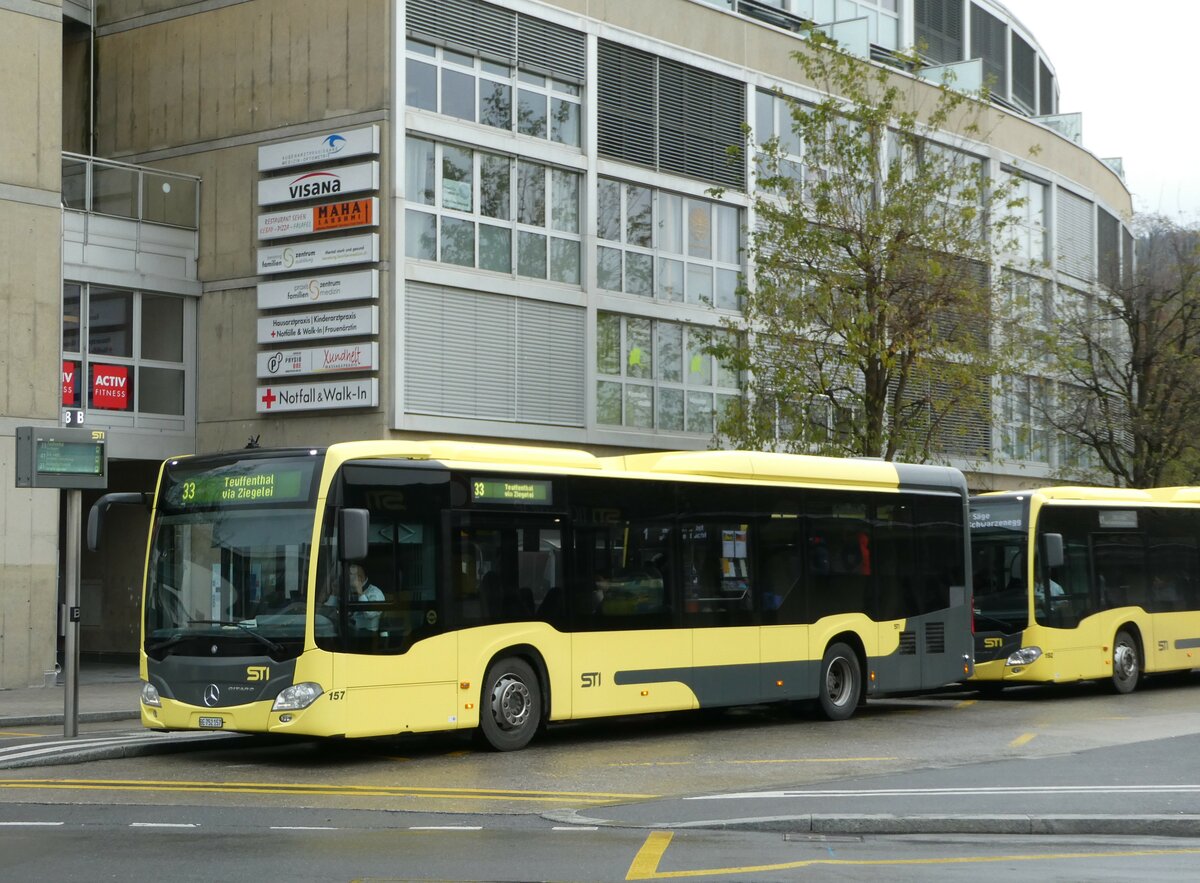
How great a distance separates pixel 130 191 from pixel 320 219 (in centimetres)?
337

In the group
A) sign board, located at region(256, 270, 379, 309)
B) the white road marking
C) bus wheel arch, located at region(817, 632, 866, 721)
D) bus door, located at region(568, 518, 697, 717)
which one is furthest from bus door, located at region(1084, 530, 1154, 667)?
sign board, located at region(256, 270, 379, 309)

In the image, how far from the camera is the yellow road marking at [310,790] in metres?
12.5

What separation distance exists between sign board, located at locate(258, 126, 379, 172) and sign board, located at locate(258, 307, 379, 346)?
2.47m

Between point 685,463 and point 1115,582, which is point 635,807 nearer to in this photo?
point 685,463

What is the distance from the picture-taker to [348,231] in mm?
27781

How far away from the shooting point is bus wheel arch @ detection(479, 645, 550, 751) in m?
15.9

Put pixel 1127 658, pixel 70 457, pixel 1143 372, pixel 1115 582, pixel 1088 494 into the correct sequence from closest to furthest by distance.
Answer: pixel 70 457 < pixel 1088 494 < pixel 1115 582 < pixel 1127 658 < pixel 1143 372

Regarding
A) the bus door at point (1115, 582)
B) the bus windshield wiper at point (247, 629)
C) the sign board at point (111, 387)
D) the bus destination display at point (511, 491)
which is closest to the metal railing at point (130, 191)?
the sign board at point (111, 387)

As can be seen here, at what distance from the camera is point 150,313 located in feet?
95.9

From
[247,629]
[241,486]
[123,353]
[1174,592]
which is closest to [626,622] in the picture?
[247,629]

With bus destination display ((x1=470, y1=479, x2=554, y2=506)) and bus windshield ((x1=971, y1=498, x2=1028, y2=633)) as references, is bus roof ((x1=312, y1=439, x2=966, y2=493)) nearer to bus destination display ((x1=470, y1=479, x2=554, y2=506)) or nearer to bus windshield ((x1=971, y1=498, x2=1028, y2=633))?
bus destination display ((x1=470, y1=479, x2=554, y2=506))

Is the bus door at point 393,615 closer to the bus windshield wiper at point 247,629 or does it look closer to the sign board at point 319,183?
the bus windshield wiper at point 247,629

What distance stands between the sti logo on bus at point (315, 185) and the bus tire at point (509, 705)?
13.7 meters

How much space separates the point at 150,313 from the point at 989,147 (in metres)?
21.3
